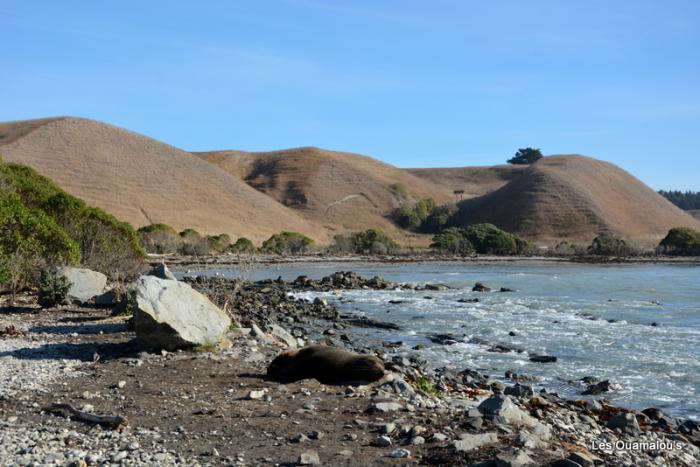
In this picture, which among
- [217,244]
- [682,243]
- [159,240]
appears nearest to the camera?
[159,240]

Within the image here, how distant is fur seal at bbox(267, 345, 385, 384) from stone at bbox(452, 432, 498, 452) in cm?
276

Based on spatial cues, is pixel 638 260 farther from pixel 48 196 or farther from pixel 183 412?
pixel 183 412

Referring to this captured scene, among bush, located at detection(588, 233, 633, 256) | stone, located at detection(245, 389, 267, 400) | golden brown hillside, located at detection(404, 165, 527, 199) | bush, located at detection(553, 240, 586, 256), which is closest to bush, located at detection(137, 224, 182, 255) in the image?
bush, located at detection(553, 240, 586, 256)

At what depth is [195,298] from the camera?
39.0 feet

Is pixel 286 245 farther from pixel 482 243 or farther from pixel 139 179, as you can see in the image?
pixel 139 179

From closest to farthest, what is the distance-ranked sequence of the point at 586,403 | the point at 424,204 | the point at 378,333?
the point at 586,403, the point at 378,333, the point at 424,204

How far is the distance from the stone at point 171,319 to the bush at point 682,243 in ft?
254

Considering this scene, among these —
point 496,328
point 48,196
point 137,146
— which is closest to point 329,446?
Result: point 496,328

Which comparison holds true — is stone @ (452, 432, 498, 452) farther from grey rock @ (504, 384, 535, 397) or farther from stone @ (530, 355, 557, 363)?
stone @ (530, 355, 557, 363)

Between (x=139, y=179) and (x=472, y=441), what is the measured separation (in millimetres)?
96810

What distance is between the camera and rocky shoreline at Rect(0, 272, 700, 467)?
6.41 meters

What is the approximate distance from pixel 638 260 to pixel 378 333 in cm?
5530

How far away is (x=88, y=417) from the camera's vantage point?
742 centimetres

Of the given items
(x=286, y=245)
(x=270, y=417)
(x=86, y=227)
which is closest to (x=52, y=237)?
(x=86, y=227)
